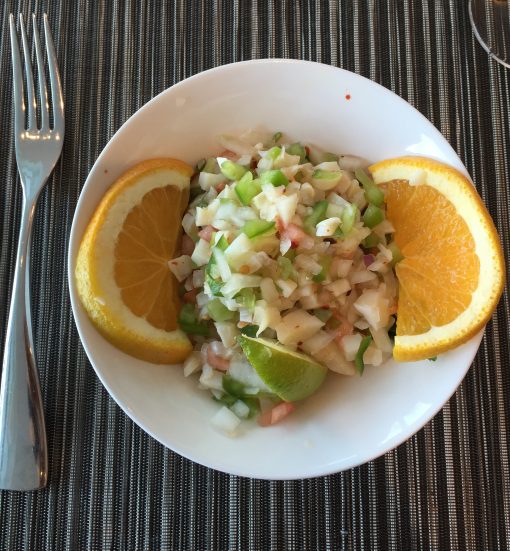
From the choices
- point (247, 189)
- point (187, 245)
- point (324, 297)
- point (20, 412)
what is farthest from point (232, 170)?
point (20, 412)

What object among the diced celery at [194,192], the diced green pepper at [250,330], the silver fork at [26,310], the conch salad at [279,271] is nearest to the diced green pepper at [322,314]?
the conch salad at [279,271]

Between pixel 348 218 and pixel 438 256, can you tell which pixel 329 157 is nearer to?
pixel 348 218

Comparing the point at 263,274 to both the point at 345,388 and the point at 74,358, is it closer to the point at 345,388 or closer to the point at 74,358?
the point at 345,388

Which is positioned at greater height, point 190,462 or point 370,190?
point 370,190

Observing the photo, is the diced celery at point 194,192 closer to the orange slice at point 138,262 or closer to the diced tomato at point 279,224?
the orange slice at point 138,262

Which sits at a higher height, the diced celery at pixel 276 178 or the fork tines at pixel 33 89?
the fork tines at pixel 33 89

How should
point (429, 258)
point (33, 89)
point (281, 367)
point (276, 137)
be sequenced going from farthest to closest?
point (33, 89), point (276, 137), point (429, 258), point (281, 367)
